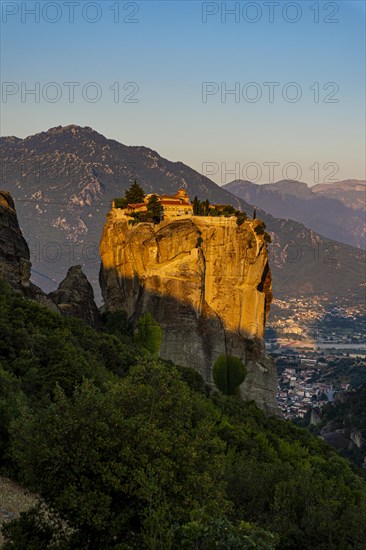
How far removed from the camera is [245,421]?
148 feet

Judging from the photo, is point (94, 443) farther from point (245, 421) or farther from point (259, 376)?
point (259, 376)

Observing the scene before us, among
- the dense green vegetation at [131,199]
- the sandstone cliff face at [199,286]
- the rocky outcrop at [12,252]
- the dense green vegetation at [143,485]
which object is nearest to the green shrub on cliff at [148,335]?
the sandstone cliff face at [199,286]

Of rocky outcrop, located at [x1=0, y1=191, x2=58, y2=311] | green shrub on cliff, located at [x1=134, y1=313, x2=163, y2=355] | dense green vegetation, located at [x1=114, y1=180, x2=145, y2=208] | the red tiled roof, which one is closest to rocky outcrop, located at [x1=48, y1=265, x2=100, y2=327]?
rocky outcrop, located at [x1=0, y1=191, x2=58, y2=311]

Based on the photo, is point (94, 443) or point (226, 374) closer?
point (94, 443)

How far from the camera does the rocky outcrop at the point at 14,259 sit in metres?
51.1

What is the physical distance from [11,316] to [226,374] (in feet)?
81.3

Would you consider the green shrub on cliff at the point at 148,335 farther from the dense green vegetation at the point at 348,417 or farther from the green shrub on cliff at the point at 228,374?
the dense green vegetation at the point at 348,417

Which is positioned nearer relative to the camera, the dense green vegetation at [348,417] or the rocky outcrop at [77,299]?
the rocky outcrop at [77,299]

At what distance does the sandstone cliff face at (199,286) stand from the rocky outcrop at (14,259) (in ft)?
30.4

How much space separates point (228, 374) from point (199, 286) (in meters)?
7.20

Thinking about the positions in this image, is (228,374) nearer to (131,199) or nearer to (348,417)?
(131,199)

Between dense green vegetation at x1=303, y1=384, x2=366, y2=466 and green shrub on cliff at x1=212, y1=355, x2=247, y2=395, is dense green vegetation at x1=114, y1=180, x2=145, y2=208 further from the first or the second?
dense green vegetation at x1=303, y1=384, x2=366, y2=466

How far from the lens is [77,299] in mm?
61656

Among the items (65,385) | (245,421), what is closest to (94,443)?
(65,385)
